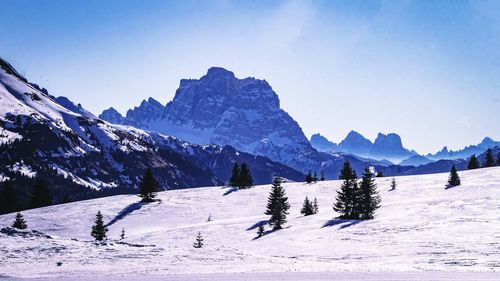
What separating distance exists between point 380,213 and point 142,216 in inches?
1223

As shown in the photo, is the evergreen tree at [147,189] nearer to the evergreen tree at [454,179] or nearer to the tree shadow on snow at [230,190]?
the tree shadow on snow at [230,190]

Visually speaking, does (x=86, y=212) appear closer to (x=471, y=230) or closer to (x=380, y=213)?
(x=380, y=213)

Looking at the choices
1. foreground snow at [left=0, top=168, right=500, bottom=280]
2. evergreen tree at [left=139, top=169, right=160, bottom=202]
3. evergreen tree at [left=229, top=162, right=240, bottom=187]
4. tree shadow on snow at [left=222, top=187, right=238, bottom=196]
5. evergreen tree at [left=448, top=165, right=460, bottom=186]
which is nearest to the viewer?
foreground snow at [left=0, top=168, right=500, bottom=280]

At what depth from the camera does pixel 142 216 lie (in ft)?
178

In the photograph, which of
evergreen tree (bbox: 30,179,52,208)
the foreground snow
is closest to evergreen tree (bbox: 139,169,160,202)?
the foreground snow

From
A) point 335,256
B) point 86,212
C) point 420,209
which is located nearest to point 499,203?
point 420,209

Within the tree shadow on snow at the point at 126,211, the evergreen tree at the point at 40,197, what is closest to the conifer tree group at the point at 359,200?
the tree shadow on snow at the point at 126,211

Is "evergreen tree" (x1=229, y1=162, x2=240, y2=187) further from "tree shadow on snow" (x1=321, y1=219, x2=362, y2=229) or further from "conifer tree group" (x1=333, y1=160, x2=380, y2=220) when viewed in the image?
"tree shadow on snow" (x1=321, y1=219, x2=362, y2=229)

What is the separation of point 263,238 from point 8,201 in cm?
6730

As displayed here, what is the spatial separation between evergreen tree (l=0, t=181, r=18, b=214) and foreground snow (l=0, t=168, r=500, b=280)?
1091 inches

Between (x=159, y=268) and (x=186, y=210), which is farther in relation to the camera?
(x=186, y=210)

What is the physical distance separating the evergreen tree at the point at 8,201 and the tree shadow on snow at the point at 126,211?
119 feet

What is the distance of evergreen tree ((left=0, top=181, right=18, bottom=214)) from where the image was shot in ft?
261

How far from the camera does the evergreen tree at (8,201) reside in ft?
261
